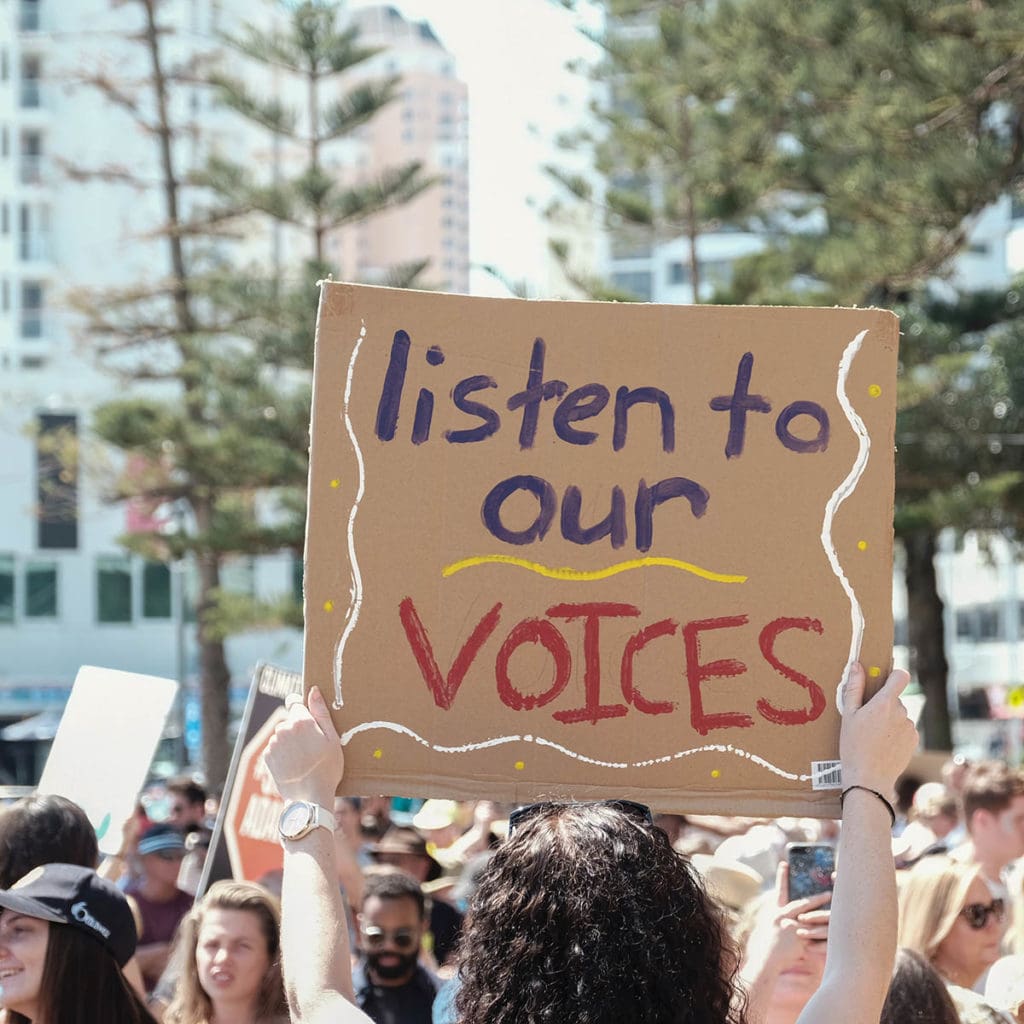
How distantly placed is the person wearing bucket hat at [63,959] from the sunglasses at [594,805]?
34.7 inches

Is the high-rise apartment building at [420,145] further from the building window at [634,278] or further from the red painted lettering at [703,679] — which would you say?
the red painted lettering at [703,679]

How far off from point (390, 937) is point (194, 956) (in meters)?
0.84

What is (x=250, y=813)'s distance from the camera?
4.69 meters

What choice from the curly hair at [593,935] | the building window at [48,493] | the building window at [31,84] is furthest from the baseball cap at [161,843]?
the building window at [31,84]

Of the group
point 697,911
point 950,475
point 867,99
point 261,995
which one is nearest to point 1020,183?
point 867,99

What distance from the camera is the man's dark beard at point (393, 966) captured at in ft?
14.1

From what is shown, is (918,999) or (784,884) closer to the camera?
(784,884)

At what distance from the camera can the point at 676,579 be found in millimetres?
2381

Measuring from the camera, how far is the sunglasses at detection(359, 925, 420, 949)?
4316 mm

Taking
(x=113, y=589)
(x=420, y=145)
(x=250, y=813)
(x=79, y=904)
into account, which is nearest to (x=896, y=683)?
(x=79, y=904)

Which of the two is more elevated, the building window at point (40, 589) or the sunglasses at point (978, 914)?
the sunglasses at point (978, 914)

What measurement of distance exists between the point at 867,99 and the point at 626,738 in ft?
37.5

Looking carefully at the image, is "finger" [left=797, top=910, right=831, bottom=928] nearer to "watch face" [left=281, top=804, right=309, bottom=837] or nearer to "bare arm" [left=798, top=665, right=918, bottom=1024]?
"bare arm" [left=798, top=665, right=918, bottom=1024]

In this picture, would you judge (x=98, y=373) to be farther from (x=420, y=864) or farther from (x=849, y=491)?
(x=849, y=491)
